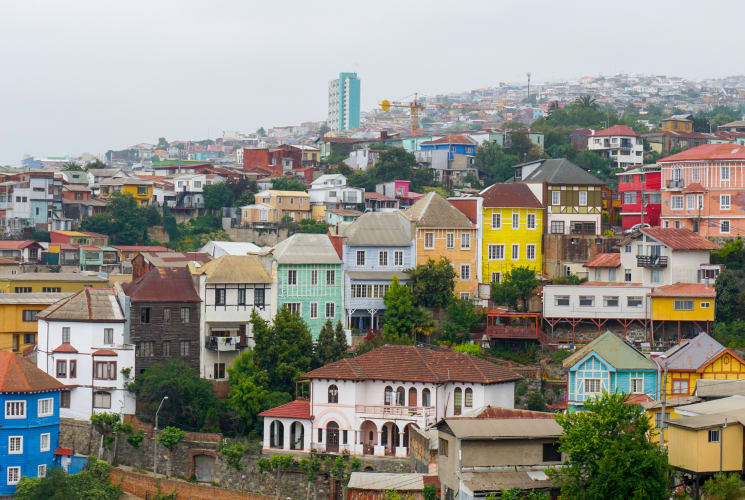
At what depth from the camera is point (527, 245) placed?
6650 cm

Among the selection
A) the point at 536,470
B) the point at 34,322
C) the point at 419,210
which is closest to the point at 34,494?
the point at 34,322

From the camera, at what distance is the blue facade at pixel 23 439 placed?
52094 millimetres

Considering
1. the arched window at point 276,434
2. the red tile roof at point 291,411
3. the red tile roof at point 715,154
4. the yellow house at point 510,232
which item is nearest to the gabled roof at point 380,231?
the yellow house at point 510,232

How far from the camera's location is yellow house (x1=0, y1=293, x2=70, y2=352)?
6084cm

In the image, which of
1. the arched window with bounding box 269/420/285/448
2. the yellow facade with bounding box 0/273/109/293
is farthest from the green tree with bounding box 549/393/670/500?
the yellow facade with bounding box 0/273/109/293

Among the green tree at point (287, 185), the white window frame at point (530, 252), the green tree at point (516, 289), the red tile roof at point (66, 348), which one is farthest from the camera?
the green tree at point (287, 185)

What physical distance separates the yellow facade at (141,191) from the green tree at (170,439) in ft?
128

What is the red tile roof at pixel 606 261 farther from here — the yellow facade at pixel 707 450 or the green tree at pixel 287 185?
the green tree at pixel 287 185

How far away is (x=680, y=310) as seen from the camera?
57906 millimetres

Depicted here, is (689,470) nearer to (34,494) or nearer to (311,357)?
(311,357)

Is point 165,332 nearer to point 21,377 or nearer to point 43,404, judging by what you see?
point 43,404

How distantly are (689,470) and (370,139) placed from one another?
76.4m

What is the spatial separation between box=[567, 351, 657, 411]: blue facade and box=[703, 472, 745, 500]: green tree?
32.3ft

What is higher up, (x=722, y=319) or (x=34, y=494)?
(x=722, y=319)
